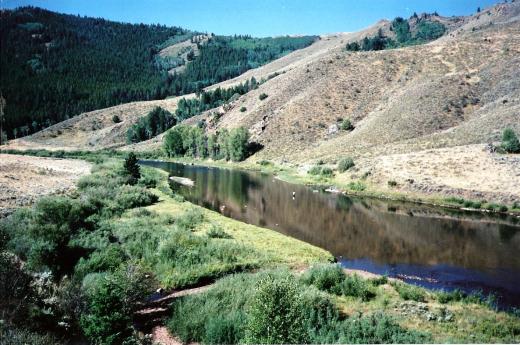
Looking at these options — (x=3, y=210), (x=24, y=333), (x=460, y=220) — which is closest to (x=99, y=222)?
(x=3, y=210)

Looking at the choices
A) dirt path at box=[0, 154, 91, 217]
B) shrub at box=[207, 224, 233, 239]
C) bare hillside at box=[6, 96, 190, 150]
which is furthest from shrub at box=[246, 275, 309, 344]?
bare hillside at box=[6, 96, 190, 150]

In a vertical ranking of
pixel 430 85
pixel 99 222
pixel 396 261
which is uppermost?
pixel 430 85

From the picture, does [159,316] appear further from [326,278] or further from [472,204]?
[472,204]

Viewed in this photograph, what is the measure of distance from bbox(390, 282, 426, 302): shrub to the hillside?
116ft

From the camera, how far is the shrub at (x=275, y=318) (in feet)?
47.9

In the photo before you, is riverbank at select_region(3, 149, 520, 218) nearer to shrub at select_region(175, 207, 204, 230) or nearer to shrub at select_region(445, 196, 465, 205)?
shrub at select_region(445, 196, 465, 205)

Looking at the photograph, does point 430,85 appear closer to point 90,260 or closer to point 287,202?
point 287,202

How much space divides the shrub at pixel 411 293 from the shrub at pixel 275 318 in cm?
992

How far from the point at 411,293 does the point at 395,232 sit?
765 inches

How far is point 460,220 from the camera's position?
46719 mm

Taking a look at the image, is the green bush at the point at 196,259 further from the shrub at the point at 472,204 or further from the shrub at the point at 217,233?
the shrub at the point at 472,204

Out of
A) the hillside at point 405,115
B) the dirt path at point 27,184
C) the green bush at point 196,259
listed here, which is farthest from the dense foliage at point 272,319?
the hillside at point 405,115

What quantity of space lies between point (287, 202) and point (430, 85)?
226 feet

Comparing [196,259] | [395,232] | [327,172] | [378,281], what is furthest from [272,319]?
[327,172]
